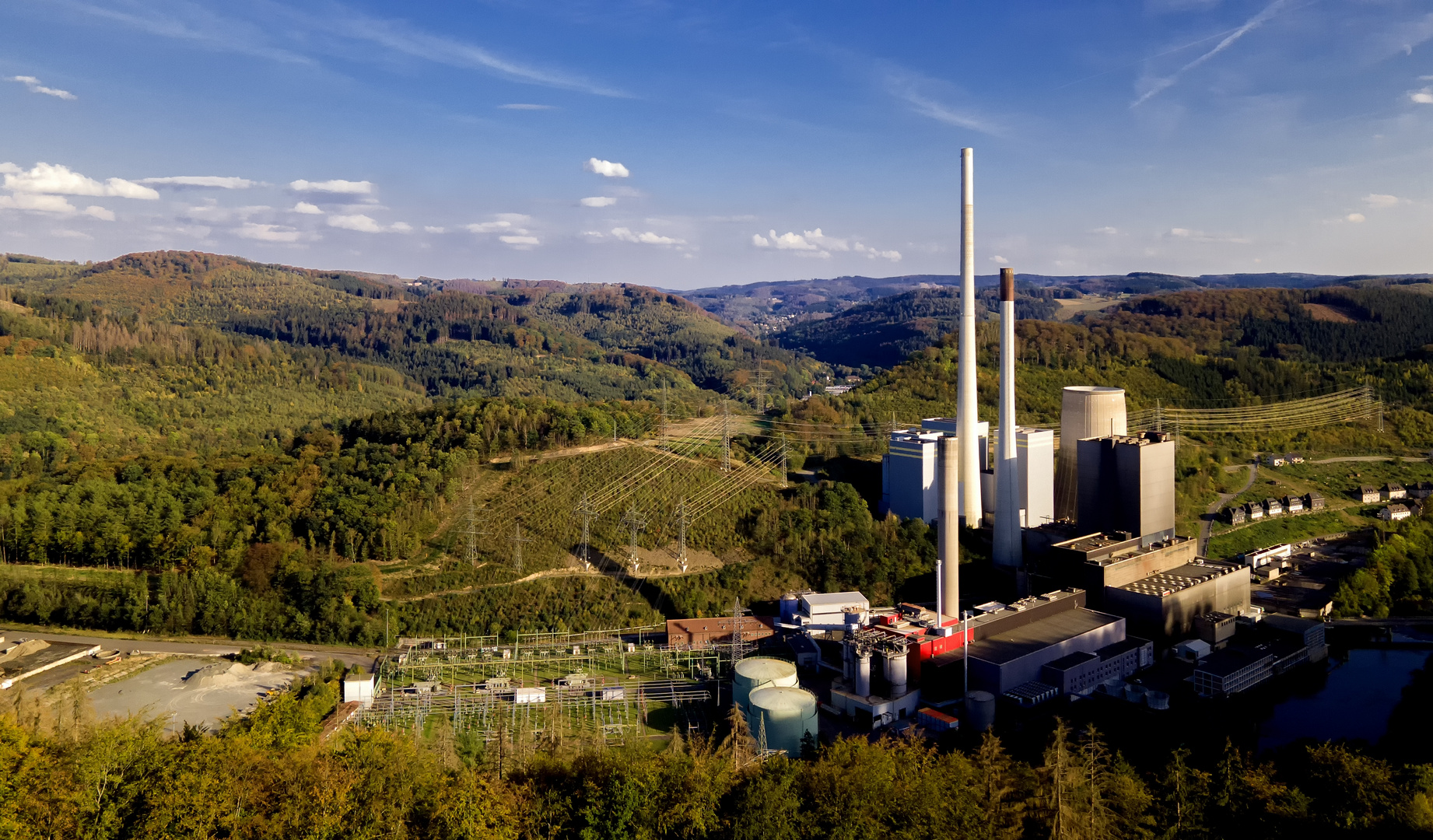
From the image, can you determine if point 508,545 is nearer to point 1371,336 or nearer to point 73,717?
point 73,717

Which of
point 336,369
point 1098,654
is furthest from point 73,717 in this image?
point 336,369

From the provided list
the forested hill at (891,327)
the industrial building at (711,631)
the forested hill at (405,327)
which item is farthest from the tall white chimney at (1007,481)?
the forested hill at (891,327)

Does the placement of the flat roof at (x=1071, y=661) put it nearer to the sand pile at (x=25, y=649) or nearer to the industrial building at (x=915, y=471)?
the industrial building at (x=915, y=471)

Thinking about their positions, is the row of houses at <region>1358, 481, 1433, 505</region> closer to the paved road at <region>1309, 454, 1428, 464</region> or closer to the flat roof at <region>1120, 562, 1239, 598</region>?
the paved road at <region>1309, 454, 1428, 464</region>

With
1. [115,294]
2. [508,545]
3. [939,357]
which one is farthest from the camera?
[115,294]

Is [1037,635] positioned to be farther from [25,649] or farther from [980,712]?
[25,649]

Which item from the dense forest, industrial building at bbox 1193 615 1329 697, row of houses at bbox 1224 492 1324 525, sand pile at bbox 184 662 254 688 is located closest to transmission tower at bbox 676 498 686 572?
sand pile at bbox 184 662 254 688

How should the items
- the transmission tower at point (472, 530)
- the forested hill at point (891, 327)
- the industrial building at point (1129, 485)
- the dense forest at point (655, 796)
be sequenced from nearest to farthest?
the dense forest at point (655, 796)
the transmission tower at point (472, 530)
the industrial building at point (1129, 485)
the forested hill at point (891, 327)
